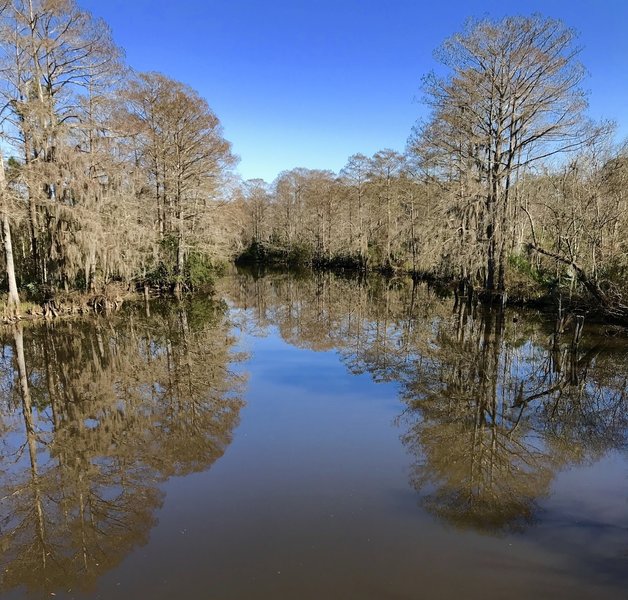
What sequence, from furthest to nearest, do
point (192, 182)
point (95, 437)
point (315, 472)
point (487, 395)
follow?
1. point (192, 182)
2. point (487, 395)
3. point (95, 437)
4. point (315, 472)

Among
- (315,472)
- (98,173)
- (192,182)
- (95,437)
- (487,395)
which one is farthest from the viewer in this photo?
(192,182)

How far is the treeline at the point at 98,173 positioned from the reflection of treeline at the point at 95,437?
4341 millimetres

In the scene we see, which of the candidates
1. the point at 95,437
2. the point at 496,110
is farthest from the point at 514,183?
the point at 95,437

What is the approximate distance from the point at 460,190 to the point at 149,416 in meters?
15.1

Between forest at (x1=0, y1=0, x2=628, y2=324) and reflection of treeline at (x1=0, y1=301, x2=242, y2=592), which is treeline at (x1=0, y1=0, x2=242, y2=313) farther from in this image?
reflection of treeline at (x1=0, y1=301, x2=242, y2=592)

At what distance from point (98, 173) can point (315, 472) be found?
14.8m

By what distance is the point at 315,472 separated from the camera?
17.5ft

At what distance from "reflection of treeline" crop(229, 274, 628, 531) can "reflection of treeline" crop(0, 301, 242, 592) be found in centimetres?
302

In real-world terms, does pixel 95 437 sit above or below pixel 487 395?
below

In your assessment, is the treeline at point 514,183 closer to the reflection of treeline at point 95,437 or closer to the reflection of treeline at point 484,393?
the reflection of treeline at point 484,393

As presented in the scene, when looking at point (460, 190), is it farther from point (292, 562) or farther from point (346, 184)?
point (346, 184)

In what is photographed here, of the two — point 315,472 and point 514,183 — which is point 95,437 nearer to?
point 315,472

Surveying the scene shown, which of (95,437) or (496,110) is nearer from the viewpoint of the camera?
(95,437)

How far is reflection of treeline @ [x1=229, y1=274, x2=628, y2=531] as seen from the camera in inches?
196
